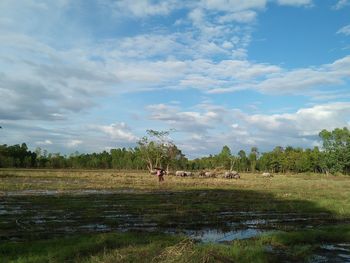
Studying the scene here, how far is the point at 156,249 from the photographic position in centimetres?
1227

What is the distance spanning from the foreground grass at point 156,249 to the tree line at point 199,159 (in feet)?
232

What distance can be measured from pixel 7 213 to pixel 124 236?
328 inches

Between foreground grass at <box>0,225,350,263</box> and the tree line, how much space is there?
70574 millimetres

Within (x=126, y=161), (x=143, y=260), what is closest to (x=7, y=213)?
(x=143, y=260)

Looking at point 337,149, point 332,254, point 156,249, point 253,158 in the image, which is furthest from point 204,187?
point 253,158

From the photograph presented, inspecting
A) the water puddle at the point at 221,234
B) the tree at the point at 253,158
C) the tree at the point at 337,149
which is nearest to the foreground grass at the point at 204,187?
the water puddle at the point at 221,234

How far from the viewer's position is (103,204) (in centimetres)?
2545

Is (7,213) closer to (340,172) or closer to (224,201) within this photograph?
(224,201)

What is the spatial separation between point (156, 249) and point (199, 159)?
15211 centimetres

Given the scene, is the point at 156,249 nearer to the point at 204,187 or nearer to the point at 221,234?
the point at 221,234

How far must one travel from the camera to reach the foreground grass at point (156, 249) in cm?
1048

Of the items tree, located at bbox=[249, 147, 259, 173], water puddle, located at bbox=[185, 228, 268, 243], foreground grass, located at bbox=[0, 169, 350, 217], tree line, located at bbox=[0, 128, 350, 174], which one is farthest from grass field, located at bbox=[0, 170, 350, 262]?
tree, located at bbox=[249, 147, 259, 173]

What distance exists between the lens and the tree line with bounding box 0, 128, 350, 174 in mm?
92250

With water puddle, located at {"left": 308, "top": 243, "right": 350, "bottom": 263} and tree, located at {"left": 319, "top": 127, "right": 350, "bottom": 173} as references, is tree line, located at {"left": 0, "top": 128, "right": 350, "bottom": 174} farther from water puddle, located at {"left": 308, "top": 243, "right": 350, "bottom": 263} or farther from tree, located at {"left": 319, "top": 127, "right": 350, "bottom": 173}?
water puddle, located at {"left": 308, "top": 243, "right": 350, "bottom": 263}
